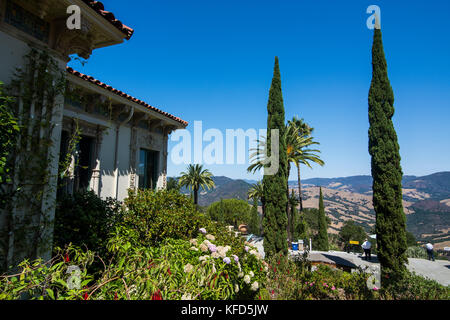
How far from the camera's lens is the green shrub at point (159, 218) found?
684cm

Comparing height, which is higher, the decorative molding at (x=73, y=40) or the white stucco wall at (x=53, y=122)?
the decorative molding at (x=73, y=40)

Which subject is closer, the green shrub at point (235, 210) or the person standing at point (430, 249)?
the person standing at point (430, 249)

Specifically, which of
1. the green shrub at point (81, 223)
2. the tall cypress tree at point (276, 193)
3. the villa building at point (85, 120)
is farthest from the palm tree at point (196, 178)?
the green shrub at point (81, 223)

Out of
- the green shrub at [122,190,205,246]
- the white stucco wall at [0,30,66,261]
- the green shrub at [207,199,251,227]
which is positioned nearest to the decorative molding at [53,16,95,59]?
the white stucco wall at [0,30,66,261]

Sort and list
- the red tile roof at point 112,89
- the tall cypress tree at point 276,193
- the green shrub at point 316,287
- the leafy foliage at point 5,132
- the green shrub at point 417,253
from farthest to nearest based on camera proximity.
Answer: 1. the green shrub at point 417,253
2. the tall cypress tree at point 276,193
3. the green shrub at point 316,287
4. the red tile roof at point 112,89
5. the leafy foliage at point 5,132

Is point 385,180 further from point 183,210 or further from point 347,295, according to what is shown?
point 183,210

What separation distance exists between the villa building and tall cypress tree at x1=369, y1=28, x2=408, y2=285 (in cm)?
1073

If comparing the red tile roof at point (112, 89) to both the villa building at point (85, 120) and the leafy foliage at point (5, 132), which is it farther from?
the leafy foliage at point (5, 132)

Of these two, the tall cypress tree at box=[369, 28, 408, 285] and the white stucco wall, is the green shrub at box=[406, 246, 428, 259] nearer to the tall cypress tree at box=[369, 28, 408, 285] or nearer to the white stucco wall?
the tall cypress tree at box=[369, 28, 408, 285]

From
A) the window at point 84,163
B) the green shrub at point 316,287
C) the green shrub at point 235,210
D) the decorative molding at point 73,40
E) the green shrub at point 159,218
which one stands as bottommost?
the green shrub at point 235,210

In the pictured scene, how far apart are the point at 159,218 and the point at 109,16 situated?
4.80m

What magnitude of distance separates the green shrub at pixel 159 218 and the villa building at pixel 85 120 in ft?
4.41

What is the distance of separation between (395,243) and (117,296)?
45.9 ft
